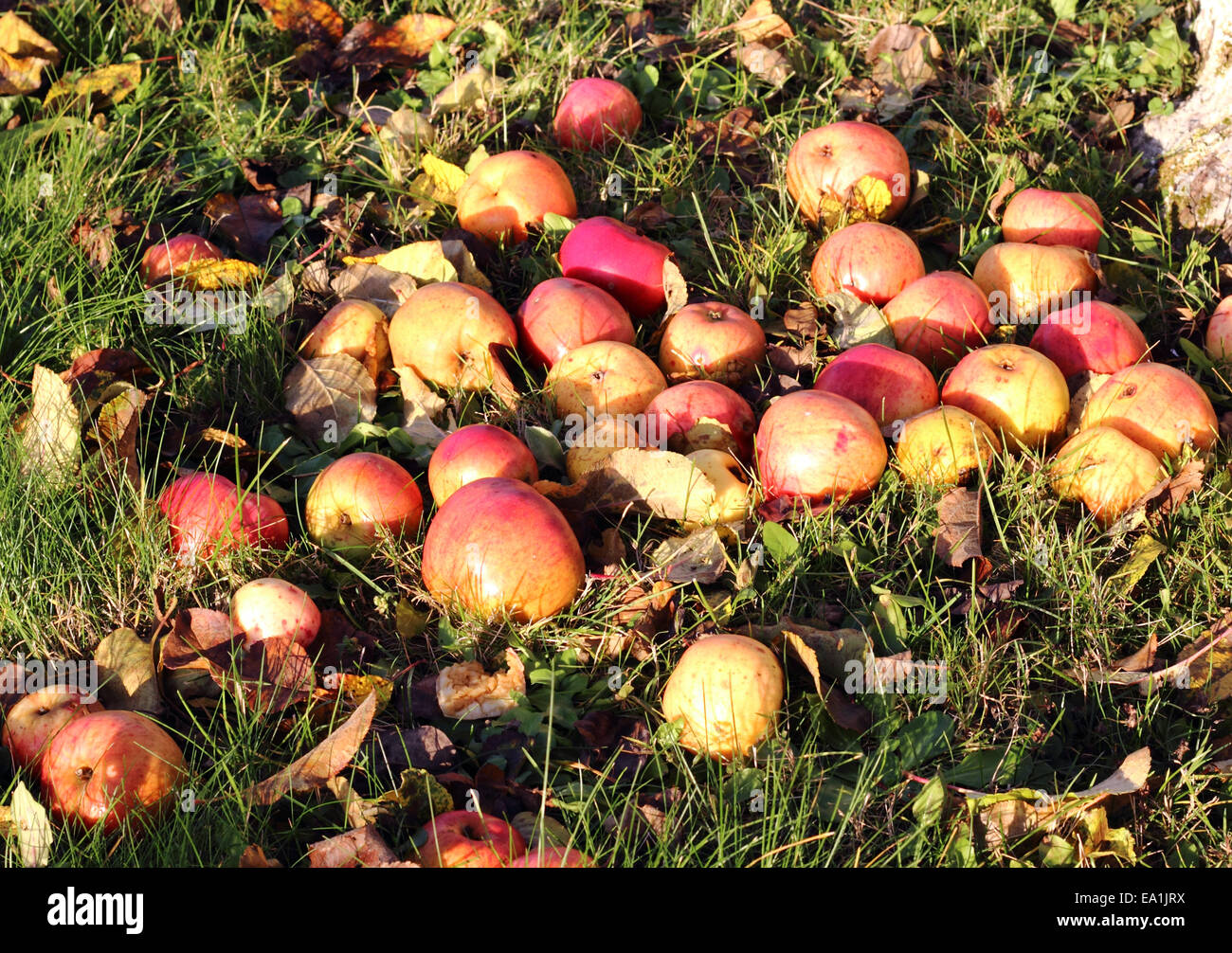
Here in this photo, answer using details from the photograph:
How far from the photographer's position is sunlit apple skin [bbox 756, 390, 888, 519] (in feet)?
10.6

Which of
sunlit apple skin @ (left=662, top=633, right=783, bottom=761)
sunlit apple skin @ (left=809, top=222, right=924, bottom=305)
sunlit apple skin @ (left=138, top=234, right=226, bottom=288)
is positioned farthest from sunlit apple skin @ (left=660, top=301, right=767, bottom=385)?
sunlit apple skin @ (left=138, top=234, right=226, bottom=288)

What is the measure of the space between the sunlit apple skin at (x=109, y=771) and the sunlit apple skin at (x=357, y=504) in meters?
0.79

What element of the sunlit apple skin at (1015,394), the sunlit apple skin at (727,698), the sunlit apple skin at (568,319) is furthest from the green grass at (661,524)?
the sunlit apple skin at (568,319)

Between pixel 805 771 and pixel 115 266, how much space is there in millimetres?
2866

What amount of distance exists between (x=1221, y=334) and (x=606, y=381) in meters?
2.08

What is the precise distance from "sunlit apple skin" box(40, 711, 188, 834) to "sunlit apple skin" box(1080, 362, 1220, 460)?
8.86 ft

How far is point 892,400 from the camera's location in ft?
11.4

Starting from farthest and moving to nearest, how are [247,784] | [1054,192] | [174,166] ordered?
[174,166] → [1054,192] → [247,784]

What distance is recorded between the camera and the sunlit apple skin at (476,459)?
3.21m

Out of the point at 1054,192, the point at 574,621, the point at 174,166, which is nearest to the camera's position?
the point at 574,621

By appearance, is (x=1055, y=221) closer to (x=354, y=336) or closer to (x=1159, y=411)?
(x=1159, y=411)

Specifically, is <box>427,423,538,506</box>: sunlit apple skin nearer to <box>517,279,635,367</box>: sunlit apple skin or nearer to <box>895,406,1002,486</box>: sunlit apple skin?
<box>517,279,635,367</box>: sunlit apple skin

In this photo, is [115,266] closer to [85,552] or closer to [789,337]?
[85,552]

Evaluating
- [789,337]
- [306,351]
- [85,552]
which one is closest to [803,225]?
[789,337]
